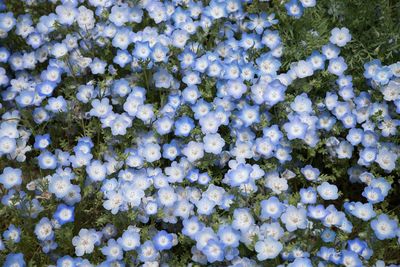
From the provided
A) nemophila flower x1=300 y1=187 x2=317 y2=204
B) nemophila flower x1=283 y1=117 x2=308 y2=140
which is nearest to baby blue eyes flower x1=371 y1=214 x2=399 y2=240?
nemophila flower x1=300 y1=187 x2=317 y2=204

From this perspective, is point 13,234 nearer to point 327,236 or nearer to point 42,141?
point 42,141

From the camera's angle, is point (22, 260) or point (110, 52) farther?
point (110, 52)

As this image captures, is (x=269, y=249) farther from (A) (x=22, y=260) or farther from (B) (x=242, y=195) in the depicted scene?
(A) (x=22, y=260)

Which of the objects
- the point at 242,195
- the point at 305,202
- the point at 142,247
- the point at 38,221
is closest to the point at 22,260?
the point at 38,221

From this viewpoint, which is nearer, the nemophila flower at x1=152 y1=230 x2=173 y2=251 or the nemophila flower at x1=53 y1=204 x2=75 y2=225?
the nemophila flower at x1=152 y1=230 x2=173 y2=251

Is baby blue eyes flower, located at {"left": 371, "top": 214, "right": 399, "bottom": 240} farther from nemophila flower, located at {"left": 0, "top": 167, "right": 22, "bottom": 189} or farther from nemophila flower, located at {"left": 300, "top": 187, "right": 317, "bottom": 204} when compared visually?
nemophila flower, located at {"left": 0, "top": 167, "right": 22, "bottom": 189}

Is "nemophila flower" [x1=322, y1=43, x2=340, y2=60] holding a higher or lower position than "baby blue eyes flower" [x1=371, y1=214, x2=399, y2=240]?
higher

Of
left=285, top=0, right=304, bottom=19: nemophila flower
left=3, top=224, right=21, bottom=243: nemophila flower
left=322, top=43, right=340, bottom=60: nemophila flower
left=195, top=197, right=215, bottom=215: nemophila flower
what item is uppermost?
left=285, top=0, right=304, bottom=19: nemophila flower

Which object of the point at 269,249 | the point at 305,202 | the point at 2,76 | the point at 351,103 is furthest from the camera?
the point at 2,76

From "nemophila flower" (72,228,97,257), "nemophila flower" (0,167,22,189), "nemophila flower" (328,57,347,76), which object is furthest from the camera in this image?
"nemophila flower" (328,57,347,76)
